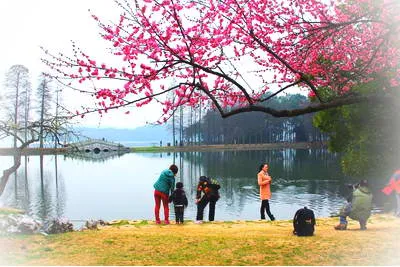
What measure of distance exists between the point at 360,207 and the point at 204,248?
12.7ft

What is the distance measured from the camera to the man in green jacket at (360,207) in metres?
9.98

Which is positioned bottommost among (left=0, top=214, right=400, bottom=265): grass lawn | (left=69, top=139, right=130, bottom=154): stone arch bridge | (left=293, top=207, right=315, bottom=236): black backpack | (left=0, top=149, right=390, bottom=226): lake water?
(left=0, top=149, right=390, bottom=226): lake water

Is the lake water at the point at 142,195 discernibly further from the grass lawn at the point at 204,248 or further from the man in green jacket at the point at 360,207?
the man in green jacket at the point at 360,207

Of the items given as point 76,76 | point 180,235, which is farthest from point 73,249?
point 76,76

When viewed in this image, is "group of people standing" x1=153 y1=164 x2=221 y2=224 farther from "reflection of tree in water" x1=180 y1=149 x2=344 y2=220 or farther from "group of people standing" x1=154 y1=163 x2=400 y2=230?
"reflection of tree in water" x1=180 y1=149 x2=344 y2=220

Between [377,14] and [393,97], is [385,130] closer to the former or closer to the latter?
[377,14]

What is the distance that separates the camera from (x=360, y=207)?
998 cm

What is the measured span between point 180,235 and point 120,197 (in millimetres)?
18436

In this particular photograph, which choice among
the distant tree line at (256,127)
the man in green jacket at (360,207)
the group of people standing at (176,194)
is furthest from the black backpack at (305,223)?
the distant tree line at (256,127)

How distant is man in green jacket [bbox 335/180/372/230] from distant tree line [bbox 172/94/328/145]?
257ft

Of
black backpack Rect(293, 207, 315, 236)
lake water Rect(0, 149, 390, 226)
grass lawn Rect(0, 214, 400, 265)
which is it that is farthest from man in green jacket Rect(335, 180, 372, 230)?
lake water Rect(0, 149, 390, 226)

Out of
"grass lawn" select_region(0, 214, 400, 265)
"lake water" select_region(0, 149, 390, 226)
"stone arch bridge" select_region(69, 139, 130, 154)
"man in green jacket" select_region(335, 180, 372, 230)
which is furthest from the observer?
"stone arch bridge" select_region(69, 139, 130, 154)

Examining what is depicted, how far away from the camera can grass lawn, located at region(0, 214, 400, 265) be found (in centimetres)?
757

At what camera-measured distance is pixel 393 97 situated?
786cm
